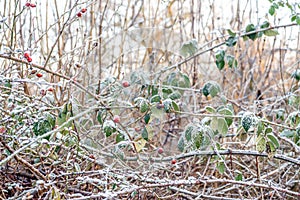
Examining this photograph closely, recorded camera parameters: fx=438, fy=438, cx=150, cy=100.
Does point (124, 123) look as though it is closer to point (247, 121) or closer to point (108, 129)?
point (108, 129)

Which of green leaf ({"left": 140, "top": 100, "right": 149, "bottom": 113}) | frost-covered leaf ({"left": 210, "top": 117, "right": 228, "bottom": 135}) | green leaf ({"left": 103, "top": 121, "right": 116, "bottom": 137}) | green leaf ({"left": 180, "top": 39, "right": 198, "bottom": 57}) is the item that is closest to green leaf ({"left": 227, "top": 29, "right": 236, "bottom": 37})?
green leaf ({"left": 180, "top": 39, "right": 198, "bottom": 57})

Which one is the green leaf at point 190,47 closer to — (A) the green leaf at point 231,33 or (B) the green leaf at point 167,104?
(A) the green leaf at point 231,33

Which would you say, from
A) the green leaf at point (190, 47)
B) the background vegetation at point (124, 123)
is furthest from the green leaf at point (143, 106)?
the green leaf at point (190, 47)

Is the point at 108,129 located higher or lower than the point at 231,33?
lower

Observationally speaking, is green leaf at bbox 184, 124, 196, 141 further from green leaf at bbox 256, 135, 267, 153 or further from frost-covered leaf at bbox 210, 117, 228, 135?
green leaf at bbox 256, 135, 267, 153

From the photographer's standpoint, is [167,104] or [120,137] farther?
[120,137]

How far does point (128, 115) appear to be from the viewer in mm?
2578

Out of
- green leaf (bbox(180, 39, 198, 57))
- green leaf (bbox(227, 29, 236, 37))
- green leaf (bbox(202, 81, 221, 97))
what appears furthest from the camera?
green leaf (bbox(227, 29, 236, 37))

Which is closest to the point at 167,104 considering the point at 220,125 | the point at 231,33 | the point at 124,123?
the point at 220,125

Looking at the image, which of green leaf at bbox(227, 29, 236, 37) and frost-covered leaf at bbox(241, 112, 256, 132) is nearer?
frost-covered leaf at bbox(241, 112, 256, 132)

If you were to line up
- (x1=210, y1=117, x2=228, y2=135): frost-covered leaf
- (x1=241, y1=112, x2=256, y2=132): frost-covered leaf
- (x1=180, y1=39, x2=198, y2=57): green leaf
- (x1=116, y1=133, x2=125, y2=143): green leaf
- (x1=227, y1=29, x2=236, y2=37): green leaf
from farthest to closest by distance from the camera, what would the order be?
(x1=227, y1=29, x2=236, y2=37): green leaf < (x1=180, y1=39, x2=198, y2=57): green leaf < (x1=116, y1=133, x2=125, y2=143): green leaf < (x1=210, y1=117, x2=228, y2=135): frost-covered leaf < (x1=241, y1=112, x2=256, y2=132): frost-covered leaf

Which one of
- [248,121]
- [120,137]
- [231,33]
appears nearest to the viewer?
[248,121]

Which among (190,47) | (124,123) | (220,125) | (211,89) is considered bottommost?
(124,123)

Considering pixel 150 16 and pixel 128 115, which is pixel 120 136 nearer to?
pixel 128 115
